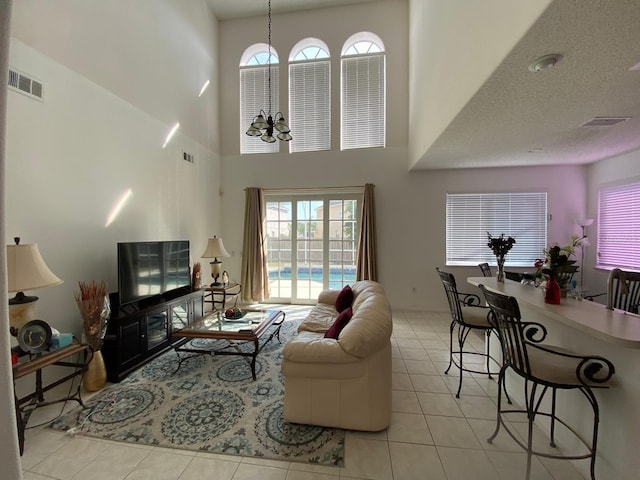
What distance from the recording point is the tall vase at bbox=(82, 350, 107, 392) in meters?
2.57

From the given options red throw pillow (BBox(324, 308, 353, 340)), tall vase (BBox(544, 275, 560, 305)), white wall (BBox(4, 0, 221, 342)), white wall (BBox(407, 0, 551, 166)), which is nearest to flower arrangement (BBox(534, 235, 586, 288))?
tall vase (BBox(544, 275, 560, 305))

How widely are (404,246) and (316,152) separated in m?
2.53

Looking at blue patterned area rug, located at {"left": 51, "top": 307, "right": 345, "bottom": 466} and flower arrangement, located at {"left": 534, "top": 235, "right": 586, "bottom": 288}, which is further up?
flower arrangement, located at {"left": 534, "top": 235, "right": 586, "bottom": 288}

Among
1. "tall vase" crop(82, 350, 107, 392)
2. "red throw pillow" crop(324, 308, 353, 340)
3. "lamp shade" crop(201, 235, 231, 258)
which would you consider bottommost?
"tall vase" crop(82, 350, 107, 392)

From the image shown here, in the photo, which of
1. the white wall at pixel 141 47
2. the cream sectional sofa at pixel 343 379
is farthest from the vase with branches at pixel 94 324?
the white wall at pixel 141 47

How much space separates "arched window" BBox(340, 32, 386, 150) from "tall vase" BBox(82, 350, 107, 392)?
4.82 m

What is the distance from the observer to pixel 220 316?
11.5 ft

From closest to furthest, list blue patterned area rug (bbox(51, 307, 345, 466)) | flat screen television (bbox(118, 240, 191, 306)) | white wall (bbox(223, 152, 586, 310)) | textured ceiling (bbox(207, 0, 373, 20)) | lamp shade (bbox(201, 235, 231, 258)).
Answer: blue patterned area rug (bbox(51, 307, 345, 466)) → flat screen television (bbox(118, 240, 191, 306)) → lamp shade (bbox(201, 235, 231, 258)) → white wall (bbox(223, 152, 586, 310)) → textured ceiling (bbox(207, 0, 373, 20))

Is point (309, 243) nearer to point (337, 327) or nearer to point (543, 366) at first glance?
point (337, 327)

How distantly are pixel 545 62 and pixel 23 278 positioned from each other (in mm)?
3933

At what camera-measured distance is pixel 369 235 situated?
5.17m

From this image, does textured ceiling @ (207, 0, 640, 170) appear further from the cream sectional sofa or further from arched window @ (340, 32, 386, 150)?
the cream sectional sofa

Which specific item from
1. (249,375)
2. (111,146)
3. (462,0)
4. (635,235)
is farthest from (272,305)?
(635,235)

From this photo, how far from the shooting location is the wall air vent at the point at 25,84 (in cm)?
230
